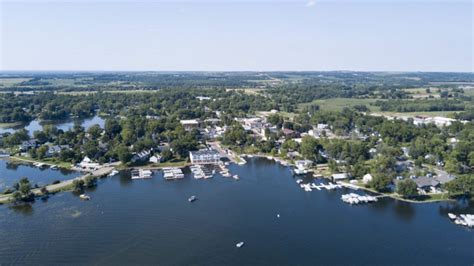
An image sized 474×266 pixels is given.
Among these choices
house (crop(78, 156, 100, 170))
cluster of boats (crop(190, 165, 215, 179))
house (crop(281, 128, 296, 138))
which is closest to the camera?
cluster of boats (crop(190, 165, 215, 179))

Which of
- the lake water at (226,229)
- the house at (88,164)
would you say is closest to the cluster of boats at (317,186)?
the lake water at (226,229)

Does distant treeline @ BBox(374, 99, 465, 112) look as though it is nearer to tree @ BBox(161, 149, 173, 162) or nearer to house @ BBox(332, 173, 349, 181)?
house @ BBox(332, 173, 349, 181)

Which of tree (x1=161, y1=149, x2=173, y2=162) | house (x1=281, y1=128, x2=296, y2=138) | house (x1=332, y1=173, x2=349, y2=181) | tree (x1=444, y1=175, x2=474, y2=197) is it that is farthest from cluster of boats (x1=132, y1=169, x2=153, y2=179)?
tree (x1=444, y1=175, x2=474, y2=197)

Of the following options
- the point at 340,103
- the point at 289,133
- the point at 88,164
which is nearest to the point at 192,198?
the point at 88,164

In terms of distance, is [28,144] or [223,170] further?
[28,144]

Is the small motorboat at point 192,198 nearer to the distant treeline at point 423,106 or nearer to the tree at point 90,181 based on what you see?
the tree at point 90,181

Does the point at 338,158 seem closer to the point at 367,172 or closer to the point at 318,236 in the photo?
the point at 367,172

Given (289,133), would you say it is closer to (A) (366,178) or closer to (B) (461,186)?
(A) (366,178)

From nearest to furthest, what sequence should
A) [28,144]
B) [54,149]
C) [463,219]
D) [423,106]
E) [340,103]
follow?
1. [463,219]
2. [54,149]
3. [28,144]
4. [423,106]
5. [340,103]
